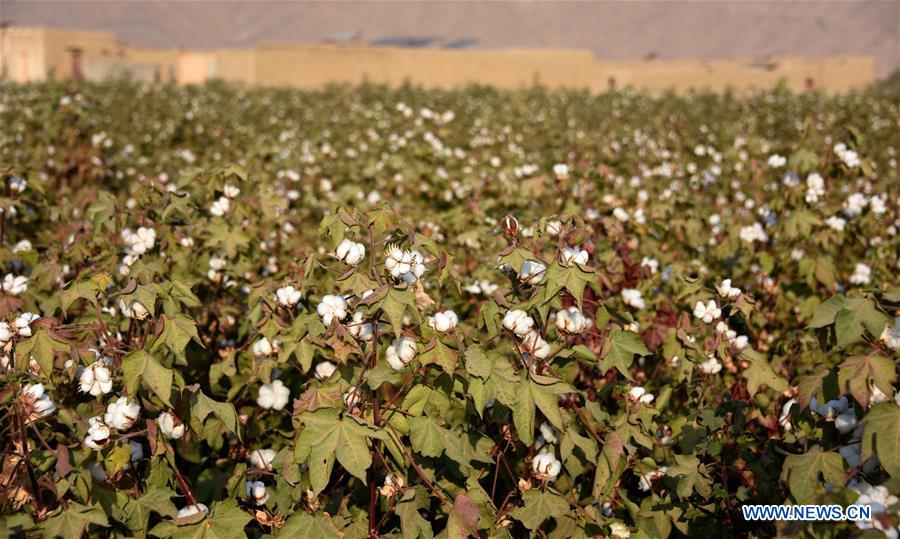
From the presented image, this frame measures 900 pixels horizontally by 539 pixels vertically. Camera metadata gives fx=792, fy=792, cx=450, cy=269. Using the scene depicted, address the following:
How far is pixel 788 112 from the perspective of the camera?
643 inches

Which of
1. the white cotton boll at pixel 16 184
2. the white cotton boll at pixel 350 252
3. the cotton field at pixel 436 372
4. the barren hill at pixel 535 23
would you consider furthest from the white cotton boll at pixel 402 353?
the barren hill at pixel 535 23

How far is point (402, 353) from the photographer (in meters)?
2.11

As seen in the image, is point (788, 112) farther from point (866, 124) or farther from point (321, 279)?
point (321, 279)

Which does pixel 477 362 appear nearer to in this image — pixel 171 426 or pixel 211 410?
pixel 211 410

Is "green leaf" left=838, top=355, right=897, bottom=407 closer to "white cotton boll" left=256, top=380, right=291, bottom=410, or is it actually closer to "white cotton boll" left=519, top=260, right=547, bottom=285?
"white cotton boll" left=519, top=260, right=547, bottom=285

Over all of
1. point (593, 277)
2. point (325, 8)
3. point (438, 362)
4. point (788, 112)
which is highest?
point (593, 277)

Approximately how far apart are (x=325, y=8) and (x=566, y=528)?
80.1m

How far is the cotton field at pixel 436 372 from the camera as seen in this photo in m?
2.09

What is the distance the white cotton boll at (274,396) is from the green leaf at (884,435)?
5.93ft

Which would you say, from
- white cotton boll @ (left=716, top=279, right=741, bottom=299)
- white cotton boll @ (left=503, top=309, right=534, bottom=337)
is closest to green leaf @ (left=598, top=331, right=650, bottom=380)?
white cotton boll @ (left=503, top=309, right=534, bottom=337)

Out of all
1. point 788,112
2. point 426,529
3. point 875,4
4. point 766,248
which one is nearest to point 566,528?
point 426,529

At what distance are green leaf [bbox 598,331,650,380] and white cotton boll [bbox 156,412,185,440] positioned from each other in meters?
1.27

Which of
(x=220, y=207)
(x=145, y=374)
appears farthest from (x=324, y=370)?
(x=220, y=207)

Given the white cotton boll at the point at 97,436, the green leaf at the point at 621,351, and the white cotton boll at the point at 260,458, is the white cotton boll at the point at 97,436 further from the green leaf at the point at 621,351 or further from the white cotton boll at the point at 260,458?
the green leaf at the point at 621,351
